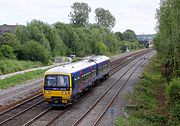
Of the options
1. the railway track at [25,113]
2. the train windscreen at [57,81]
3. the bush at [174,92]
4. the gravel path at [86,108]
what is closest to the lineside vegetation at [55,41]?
the gravel path at [86,108]

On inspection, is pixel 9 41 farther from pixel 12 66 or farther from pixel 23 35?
pixel 12 66

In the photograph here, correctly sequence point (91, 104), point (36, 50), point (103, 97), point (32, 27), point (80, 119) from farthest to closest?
point (32, 27), point (36, 50), point (103, 97), point (91, 104), point (80, 119)

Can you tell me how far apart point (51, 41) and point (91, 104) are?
168ft

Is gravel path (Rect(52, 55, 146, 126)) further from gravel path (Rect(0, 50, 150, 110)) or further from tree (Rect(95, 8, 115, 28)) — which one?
tree (Rect(95, 8, 115, 28))

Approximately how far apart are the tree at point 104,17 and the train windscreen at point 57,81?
14355 centimetres

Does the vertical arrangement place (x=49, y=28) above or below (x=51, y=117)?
above

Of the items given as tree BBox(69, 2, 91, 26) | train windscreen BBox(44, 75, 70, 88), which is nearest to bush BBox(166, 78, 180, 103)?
train windscreen BBox(44, 75, 70, 88)

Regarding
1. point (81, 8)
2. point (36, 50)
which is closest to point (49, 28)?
point (36, 50)

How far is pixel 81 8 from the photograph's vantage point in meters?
154

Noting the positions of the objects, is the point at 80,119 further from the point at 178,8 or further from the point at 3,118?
the point at 178,8

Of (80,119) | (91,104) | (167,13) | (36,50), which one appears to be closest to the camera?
(80,119)

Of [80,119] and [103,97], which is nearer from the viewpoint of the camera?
[80,119]

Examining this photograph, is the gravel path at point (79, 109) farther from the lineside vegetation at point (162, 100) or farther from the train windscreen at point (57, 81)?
the lineside vegetation at point (162, 100)

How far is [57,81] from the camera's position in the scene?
1019 inches
